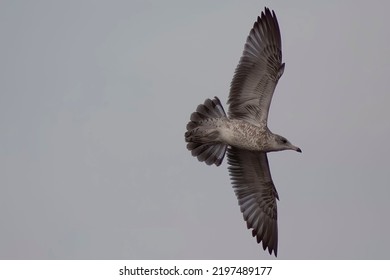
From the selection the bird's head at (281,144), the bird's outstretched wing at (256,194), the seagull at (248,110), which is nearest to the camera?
the seagull at (248,110)

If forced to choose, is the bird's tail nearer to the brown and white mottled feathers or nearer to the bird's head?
the brown and white mottled feathers

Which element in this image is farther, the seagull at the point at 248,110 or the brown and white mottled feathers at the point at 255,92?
the brown and white mottled feathers at the point at 255,92

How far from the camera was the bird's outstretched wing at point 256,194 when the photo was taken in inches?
830

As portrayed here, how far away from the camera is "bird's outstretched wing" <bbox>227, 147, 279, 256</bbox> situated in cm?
2109

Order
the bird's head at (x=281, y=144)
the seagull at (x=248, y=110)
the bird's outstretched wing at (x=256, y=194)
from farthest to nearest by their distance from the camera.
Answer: the bird's outstretched wing at (x=256, y=194), the bird's head at (x=281, y=144), the seagull at (x=248, y=110)

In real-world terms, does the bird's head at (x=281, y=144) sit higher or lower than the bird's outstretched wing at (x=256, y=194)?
higher

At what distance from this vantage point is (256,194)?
70.0 ft

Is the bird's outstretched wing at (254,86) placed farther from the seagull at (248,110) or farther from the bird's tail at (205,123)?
the bird's tail at (205,123)

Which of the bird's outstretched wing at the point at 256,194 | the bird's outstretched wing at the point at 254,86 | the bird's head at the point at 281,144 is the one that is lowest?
the bird's outstretched wing at the point at 256,194

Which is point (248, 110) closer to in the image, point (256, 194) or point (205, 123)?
point (205, 123)

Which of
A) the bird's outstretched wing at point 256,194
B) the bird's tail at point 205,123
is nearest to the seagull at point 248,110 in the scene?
the bird's tail at point 205,123

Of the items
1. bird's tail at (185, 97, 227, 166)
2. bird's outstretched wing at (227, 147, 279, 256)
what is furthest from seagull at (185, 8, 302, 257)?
bird's outstretched wing at (227, 147, 279, 256)

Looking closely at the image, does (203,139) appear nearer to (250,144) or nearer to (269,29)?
A: (250,144)
